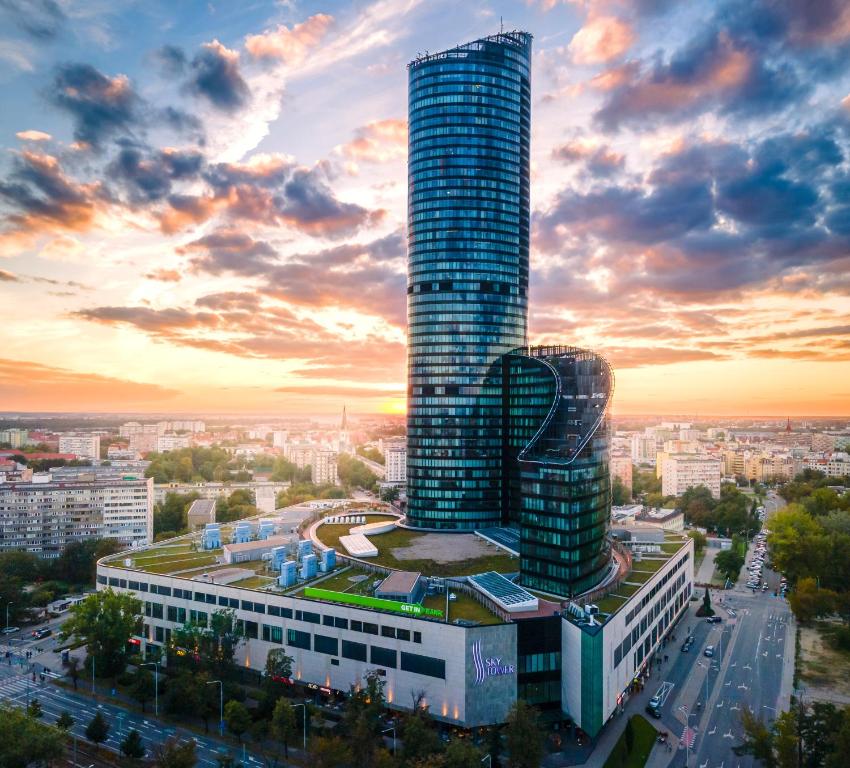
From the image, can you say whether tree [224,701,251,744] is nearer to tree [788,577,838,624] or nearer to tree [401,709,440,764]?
tree [401,709,440,764]

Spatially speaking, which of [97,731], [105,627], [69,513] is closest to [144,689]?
[97,731]

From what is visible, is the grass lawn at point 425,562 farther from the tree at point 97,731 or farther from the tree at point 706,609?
the tree at point 97,731

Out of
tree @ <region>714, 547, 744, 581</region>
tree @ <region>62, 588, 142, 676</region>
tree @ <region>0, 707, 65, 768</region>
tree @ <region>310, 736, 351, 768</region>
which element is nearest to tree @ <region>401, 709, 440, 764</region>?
tree @ <region>310, 736, 351, 768</region>

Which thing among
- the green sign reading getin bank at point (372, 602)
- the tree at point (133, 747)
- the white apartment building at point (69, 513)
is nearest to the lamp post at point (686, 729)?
the green sign reading getin bank at point (372, 602)

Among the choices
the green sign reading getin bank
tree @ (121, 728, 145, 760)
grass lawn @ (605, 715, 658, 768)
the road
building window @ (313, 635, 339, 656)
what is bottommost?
the road

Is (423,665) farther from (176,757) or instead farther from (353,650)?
(176,757)

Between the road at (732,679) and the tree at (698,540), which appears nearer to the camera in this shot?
the road at (732,679)

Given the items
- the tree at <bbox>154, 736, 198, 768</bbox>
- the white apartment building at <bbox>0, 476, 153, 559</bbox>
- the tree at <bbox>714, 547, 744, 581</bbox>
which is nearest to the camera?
the tree at <bbox>154, 736, 198, 768</bbox>

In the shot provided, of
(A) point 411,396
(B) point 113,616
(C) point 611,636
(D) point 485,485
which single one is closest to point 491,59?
(A) point 411,396

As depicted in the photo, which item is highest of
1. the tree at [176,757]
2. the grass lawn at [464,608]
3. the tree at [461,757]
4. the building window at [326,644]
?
the grass lawn at [464,608]
